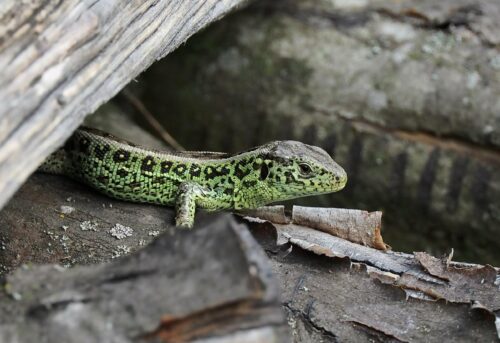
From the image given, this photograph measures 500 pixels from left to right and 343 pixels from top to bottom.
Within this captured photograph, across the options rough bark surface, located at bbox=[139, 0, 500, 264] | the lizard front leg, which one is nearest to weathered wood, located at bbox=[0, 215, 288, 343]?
the lizard front leg

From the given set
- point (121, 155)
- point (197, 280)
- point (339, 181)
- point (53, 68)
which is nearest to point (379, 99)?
point (339, 181)

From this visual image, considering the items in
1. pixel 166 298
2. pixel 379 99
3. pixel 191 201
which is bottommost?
pixel 191 201

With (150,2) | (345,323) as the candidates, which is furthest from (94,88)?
(345,323)

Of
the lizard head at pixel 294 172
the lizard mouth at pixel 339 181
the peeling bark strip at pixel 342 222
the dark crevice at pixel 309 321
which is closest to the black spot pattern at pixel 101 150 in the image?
the lizard head at pixel 294 172

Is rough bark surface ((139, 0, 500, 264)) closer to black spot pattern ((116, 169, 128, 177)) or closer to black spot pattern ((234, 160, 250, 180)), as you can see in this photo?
black spot pattern ((234, 160, 250, 180))

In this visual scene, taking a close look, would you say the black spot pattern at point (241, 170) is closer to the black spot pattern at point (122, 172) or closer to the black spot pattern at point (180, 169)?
the black spot pattern at point (180, 169)

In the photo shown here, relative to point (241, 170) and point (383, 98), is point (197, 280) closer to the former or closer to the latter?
point (241, 170)
